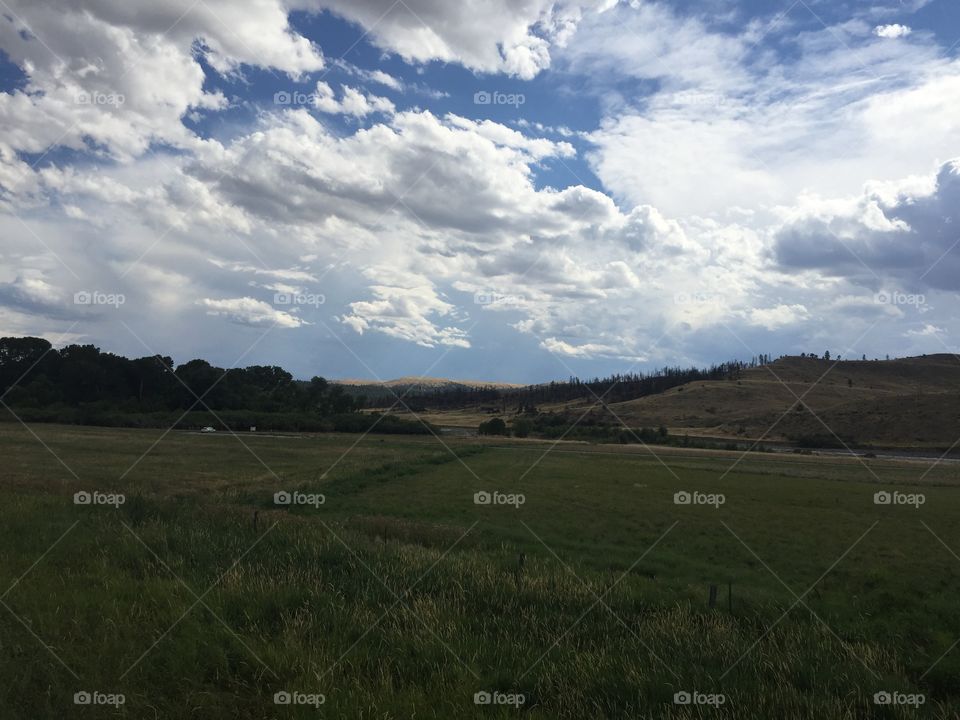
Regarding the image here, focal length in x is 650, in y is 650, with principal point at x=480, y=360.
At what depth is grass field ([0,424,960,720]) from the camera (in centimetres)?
793

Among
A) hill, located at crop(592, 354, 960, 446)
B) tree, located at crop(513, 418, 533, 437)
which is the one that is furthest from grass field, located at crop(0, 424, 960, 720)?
hill, located at crop(592, 354, 960, 446)

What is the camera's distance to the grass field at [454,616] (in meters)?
7.93

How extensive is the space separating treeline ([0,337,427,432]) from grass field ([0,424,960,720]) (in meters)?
88.2

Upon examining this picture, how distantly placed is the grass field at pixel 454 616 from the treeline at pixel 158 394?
88189 millimetres

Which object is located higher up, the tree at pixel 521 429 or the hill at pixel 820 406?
the hill at pixel 820 406

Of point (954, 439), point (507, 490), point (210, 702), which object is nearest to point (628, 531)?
point (507, 490)

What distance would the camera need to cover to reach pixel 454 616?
10.8 meters

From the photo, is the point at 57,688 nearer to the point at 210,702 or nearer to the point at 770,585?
the point at 210,702

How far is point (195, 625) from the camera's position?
953 cm

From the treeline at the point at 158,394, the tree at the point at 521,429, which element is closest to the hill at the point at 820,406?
the tree at the point at 521,429

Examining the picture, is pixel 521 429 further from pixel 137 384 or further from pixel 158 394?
pixel 137 384

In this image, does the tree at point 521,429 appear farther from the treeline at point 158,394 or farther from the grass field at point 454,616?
the grass field at point 454,616

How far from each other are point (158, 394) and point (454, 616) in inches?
5088

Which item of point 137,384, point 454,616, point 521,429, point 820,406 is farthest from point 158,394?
point 820,406
